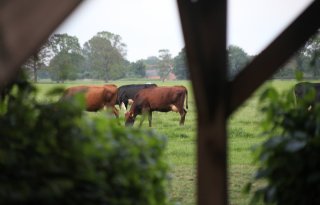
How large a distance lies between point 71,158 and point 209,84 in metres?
0.49

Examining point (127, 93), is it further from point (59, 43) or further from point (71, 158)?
point (71, 158)

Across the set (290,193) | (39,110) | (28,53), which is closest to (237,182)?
(290,193)

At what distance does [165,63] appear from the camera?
13.3 metres

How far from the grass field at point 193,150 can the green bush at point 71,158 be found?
14 centimetres

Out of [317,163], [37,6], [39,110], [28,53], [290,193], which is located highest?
[37,6]

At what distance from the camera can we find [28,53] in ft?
3.96

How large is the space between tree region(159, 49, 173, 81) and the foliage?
11473 mm

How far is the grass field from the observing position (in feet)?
13.0

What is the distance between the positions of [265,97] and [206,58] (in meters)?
0.32

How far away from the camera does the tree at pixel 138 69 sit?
13.0m

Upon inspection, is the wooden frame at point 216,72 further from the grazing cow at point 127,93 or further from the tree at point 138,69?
the tree at point 138,69

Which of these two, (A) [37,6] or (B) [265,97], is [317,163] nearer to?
(B) [265,97]

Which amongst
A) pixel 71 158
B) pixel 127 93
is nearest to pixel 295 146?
pixel 71 158

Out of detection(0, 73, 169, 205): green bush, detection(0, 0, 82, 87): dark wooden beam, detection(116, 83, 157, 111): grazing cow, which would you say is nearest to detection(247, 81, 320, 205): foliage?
detection(0, 73, 169, 205): green bush
